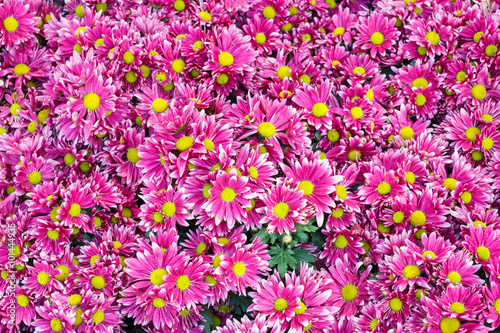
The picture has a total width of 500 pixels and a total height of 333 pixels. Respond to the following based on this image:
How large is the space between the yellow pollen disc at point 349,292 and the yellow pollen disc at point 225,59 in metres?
1.14

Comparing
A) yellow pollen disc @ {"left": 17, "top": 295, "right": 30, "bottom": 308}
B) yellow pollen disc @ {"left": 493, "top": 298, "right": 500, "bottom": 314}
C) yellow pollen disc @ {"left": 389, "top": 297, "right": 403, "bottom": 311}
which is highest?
yellow pollen disc @ {"left": 493, "top": 298, "right": 500, "bottom": 314}

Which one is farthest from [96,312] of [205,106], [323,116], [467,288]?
[467,288]

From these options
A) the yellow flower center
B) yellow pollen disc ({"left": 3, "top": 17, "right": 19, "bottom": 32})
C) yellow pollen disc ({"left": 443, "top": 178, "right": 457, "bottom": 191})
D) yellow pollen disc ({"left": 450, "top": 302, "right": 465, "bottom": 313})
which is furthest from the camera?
yellow pollen disc ({"left": 3, "top": 17, "right": 19, "bottom": 32})

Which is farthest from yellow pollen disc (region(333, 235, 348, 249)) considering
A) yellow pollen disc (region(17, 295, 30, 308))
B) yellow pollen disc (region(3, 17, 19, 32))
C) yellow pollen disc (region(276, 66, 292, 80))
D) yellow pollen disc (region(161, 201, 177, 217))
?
yellow pollen disc (region(3, 17, 19, 32))

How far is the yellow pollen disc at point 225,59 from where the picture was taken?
6.70 feet

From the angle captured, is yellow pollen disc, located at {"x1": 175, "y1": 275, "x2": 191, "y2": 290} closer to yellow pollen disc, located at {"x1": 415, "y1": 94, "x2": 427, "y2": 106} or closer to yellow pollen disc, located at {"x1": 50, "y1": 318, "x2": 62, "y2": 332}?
yellow pollen disc, located at {"x1": 50, "y1": 318, "x2": 62, "y2": 332}

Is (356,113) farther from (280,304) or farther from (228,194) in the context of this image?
(280,304)

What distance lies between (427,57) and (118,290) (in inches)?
78.6

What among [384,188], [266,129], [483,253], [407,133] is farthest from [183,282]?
Answer: [407,133]

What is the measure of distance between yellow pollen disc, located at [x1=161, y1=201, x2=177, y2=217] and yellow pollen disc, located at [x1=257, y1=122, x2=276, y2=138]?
1.53ft

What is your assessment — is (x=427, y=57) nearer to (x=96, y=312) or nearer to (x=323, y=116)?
(x=323, y=116)

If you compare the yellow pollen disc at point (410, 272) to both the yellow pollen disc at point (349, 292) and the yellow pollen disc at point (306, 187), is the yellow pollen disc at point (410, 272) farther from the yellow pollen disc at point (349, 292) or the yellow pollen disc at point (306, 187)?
the yellow pollen disc at point (306, 187)

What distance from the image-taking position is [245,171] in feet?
5.58

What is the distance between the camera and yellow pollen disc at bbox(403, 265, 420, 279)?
5.80ft
